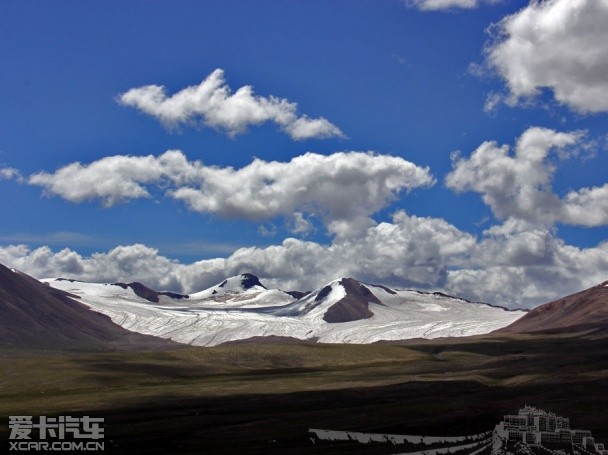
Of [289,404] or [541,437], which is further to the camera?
[289,404]

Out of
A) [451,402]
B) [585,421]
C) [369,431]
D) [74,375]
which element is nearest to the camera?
[369,431]

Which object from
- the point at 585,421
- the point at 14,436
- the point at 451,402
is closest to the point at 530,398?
the point at 451,402

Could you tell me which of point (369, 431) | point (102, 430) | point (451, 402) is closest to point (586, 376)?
point (451, 402)

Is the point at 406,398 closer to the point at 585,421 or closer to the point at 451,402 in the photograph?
the point at 451,402

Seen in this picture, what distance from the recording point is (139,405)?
140625 millimetres

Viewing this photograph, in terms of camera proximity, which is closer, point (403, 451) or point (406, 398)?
point (403, 451)

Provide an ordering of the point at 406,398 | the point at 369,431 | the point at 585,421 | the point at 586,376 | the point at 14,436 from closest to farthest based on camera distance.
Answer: the point at 14,436, the point at 369,431, the point at 585,421, the point at 406,398, the point at 586,376

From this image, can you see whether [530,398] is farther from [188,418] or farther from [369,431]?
[188,418]

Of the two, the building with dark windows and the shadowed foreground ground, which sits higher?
the shadowed foreground ground

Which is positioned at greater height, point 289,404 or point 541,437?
point 289,404

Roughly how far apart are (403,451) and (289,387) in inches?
3375

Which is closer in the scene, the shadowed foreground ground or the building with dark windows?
the building with dark windows

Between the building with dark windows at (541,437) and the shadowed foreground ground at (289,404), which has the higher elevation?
the shadowed foreground ground at (289,404)

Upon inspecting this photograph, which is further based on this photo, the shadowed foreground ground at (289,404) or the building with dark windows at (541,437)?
the shadowed foreground ground at (289,404)
